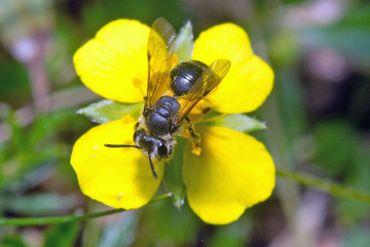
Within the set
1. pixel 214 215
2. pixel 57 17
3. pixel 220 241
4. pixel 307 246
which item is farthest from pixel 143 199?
pixel 57 17

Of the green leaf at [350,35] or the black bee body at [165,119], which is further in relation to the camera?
the green leaf at [350,35]

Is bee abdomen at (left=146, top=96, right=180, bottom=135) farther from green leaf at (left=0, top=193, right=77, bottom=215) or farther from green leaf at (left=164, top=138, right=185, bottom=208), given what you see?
green leaf at (left=0, top=193, right=77, bottom=215)

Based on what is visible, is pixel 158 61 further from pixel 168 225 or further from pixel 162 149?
pixel 168 225

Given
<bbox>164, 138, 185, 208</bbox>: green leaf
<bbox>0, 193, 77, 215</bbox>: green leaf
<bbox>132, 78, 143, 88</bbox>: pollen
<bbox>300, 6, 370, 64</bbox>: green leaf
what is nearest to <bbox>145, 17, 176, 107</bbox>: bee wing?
<bbox>132, 78, 143, 88</bbox>: pollen

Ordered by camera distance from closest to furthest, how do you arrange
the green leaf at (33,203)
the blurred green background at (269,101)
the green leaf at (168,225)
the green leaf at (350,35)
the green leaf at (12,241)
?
the green leaf at (12,241), the green leaf at (33,203), the green leaf at (168,225), the blurred green background at (269,101), the green leaf at (350,35)

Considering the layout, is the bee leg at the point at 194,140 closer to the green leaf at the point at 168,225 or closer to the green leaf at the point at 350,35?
the green leaf at the point at 168,225

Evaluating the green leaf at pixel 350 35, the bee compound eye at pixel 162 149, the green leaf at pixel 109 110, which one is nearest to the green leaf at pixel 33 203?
the green leaf at pixel 109 110
